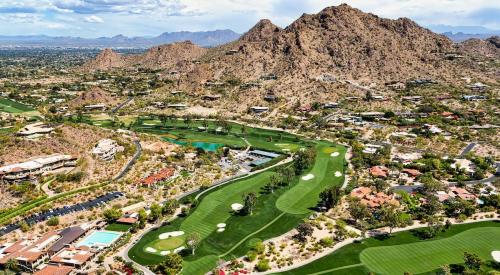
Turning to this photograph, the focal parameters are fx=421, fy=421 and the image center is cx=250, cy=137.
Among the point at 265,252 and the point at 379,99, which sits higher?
the point at 379,99

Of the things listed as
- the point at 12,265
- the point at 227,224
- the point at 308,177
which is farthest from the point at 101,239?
the point at 308,177

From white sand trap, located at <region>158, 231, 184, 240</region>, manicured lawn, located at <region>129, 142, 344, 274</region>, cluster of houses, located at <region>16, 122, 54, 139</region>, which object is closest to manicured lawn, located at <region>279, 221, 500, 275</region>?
manicured lawn, located at <region>129, 142, 344, 274</region>

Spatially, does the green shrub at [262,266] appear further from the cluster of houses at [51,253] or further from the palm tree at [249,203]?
the cluster of houses at [51,253]

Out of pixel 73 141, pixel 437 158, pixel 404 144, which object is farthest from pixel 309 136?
pixel 73 141

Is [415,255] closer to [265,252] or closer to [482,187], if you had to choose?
[265,252]

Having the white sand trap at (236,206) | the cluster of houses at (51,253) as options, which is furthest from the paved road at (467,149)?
the cluster of houses at (51,253)

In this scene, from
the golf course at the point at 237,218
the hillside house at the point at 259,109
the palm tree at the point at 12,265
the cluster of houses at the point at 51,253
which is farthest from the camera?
the hillside house at the point at 259,109
